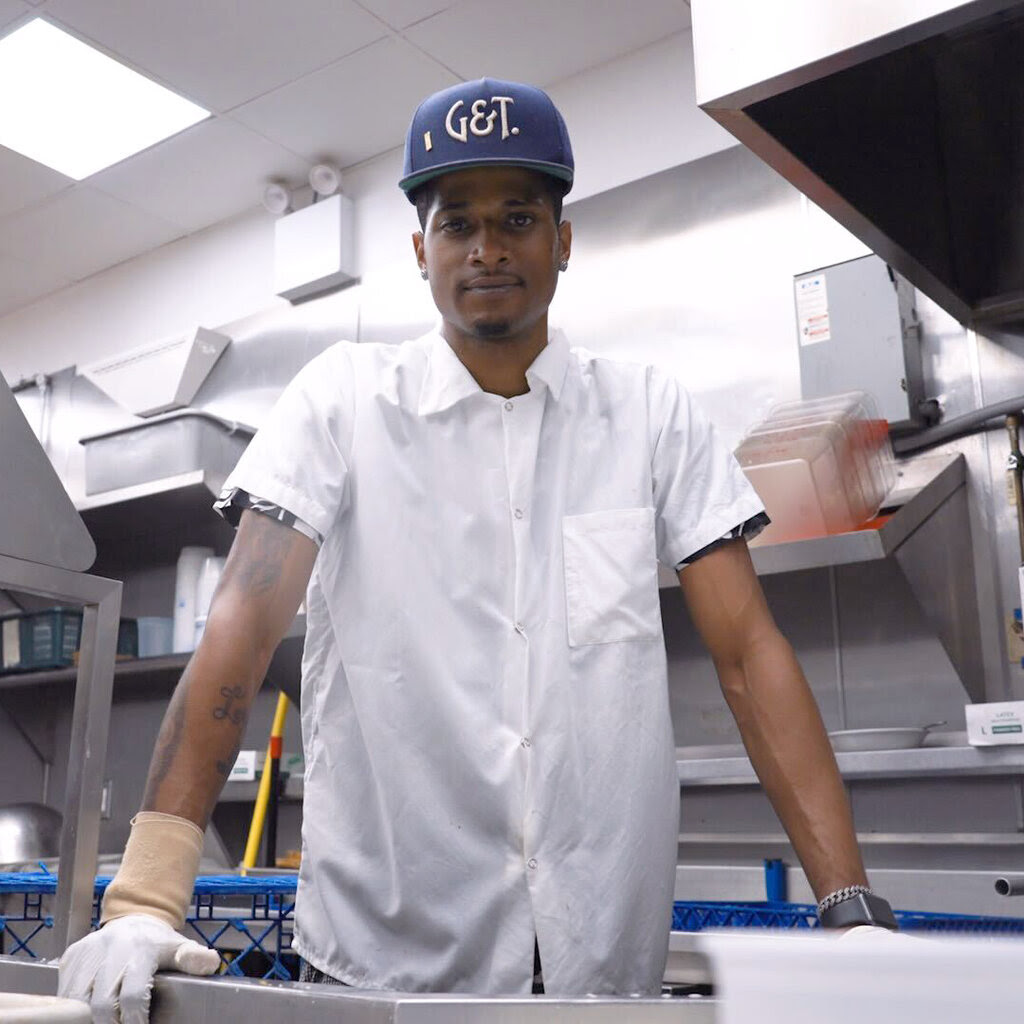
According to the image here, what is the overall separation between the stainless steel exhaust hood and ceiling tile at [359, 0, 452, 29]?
159 cm

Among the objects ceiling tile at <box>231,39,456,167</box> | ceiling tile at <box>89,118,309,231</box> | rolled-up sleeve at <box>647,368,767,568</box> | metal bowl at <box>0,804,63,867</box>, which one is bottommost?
metal bowl at <box>0,804,63,867</box>

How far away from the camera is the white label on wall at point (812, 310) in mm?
2562

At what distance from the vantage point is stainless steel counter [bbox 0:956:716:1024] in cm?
61

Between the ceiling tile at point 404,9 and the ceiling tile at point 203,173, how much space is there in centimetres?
65

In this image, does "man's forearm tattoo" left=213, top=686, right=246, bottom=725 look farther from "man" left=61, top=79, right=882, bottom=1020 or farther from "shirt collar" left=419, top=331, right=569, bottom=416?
"shirt collar" left=419, top=331, right=569, bottom=416

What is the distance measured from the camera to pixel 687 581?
1.40 m

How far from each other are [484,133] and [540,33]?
204 cm

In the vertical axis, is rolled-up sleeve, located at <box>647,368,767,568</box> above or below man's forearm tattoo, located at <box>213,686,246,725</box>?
above

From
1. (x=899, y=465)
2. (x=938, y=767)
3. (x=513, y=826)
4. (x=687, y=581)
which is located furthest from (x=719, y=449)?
(x=899, y=465)

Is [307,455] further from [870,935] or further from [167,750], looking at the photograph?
[870,935]

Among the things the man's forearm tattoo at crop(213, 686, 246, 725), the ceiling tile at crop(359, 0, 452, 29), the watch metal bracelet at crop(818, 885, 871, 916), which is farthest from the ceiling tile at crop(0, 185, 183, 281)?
the watch metal bracelet at crop(818, 885, 871, 916)

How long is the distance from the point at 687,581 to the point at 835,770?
27 cm

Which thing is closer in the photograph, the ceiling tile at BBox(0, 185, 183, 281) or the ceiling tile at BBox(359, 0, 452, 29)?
the ceiling tile at BBox(359, 0, 452, 29)

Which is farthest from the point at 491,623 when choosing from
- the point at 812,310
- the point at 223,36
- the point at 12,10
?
the point at 12,10
